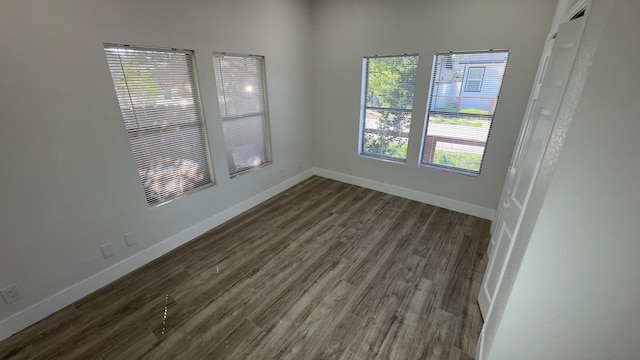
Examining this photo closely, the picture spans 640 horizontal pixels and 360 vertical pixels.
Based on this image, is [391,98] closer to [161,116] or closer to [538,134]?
[538,134]

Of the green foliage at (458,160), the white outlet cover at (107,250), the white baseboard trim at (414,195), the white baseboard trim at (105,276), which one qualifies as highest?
the green foliage at (458,160)

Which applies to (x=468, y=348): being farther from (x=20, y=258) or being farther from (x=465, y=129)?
(x=20, y=258)

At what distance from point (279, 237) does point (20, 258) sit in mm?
2079

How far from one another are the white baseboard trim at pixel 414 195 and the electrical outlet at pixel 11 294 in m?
3.84

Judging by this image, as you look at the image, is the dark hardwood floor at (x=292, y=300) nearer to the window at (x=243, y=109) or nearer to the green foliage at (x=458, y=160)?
the green foliage at (x=458, y=160)

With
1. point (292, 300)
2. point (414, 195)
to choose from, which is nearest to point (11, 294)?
point (292, 300)

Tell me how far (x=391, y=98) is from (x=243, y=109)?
84.2 inches

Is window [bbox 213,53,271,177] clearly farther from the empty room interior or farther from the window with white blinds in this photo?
the window with white blinds

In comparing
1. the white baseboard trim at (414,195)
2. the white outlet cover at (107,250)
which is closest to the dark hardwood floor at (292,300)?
the white baseboard trim at (414,195)

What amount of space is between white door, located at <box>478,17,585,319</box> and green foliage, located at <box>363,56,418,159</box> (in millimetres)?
1943

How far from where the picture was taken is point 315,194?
4.09 meters

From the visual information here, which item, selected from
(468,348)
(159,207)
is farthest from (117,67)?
(468,348)

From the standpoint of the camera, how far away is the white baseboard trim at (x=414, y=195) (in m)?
3.37

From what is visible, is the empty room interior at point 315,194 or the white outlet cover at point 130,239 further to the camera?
the white outlet cover at point 130,239
